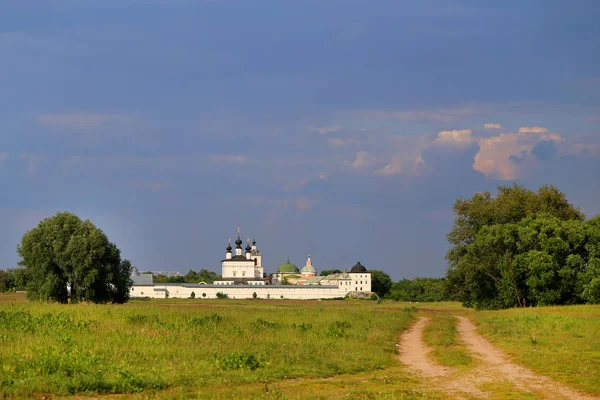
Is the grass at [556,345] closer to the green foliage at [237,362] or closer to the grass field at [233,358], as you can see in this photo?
the grass field at [233,358]

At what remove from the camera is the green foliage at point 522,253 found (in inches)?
2136

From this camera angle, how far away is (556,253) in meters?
55.0

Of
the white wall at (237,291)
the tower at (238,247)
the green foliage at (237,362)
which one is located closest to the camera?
the green foliage at (237,362)

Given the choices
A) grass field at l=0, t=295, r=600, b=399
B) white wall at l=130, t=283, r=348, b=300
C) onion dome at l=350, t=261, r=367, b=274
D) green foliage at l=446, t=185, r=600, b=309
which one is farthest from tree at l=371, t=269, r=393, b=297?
grass field at l=0, t=295, r=600, b=399

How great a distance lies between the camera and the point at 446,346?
26.7m

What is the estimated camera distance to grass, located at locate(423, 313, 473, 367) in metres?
22.2

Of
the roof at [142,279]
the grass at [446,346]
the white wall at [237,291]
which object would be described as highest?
the roof at [142,279]

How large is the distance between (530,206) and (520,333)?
137 feet

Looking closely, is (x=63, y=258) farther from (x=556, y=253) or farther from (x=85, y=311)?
(x=556, y=253)

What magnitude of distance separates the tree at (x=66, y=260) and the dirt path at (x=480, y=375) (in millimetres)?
39448

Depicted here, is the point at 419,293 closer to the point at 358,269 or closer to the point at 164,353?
the point at 358,269

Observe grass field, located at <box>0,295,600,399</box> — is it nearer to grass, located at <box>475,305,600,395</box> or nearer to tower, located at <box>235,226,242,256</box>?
grass, located at <box>475,305,600,395</box>

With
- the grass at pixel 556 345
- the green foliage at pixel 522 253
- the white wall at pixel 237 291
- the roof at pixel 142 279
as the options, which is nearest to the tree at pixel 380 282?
the white wall at pixel 237 291

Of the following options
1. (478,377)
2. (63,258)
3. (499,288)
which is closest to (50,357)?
(478,377)
